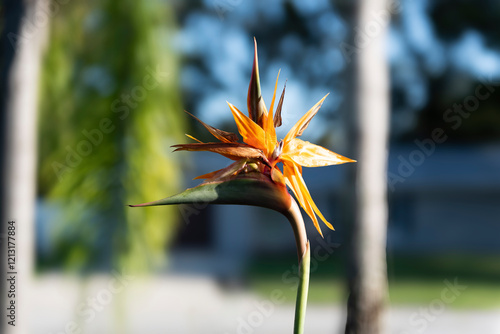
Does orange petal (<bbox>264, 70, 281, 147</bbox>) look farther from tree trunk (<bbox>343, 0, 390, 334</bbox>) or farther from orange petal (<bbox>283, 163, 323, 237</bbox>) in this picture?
tree trunk (<bbox>343, 0, 390, 334</bbox>)

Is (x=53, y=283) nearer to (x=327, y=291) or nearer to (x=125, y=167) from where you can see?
(x=327, y=291)

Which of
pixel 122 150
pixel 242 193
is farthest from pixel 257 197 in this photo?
pixel 122 150

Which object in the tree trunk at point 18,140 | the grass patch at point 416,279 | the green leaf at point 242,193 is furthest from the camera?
the grass patch at point 416,279

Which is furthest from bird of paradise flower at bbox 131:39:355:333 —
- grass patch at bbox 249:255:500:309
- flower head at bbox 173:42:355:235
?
grass patch at bbox 249:255:500:309

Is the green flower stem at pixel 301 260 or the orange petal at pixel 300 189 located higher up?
the orange petal at pixel 300 189

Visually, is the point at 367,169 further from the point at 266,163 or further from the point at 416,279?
the point at 416,279

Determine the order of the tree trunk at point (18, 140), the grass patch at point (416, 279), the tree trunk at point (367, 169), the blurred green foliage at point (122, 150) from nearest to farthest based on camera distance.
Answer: the tree trunk at point (18, 140) → the tree trunk at point (367, 169) → the blurred green foliage at point (122, 150) → the grass patch at point (416, 279)

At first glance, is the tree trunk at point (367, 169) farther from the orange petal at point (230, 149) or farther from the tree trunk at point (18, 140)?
the orange petal at point (230, 149)

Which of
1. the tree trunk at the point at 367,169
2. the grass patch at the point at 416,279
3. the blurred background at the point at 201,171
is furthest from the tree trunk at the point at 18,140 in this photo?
the grass patch at the point at 416,279
